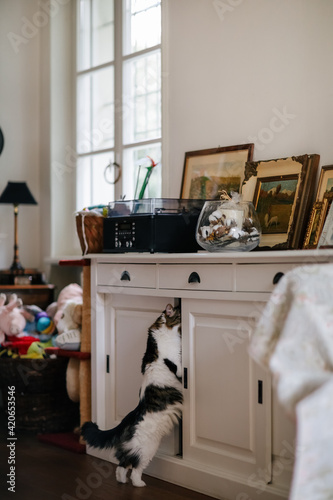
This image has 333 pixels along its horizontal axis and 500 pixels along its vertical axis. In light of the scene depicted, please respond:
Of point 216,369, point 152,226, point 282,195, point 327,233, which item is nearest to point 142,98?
point 152,226

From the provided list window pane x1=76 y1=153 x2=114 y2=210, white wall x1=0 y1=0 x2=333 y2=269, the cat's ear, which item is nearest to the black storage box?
the cat's ear

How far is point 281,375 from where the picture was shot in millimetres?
1275

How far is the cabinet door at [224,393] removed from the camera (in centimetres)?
224

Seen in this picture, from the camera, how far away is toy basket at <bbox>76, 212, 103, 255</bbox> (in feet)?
10.0

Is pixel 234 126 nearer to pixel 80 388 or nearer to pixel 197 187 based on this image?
pixel 197 187

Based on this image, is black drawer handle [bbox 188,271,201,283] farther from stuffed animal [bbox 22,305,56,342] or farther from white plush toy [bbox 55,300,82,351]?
stuffed animal [bbox 22,305,56,342]

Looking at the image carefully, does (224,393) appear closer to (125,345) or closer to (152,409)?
(152,409)

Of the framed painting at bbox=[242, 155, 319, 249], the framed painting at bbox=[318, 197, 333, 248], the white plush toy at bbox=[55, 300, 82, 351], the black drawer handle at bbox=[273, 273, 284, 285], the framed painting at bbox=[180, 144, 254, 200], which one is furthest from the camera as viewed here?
the white plush toy at bbox=[55, 300, 82, 351]

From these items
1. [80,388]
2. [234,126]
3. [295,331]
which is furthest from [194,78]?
[295,331]

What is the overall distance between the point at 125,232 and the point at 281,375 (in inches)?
63.5

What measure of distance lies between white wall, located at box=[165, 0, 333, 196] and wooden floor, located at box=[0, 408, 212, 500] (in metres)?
Answer: 1.38

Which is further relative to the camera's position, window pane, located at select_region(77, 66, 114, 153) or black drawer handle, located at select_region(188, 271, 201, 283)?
window pane, located at select_region(77, 66, 114, 153)

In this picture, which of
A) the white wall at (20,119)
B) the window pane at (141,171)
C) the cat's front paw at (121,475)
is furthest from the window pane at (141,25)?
the cat's front paw at (121,475)

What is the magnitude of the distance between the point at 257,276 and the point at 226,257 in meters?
0.14
